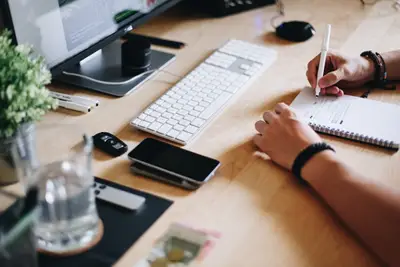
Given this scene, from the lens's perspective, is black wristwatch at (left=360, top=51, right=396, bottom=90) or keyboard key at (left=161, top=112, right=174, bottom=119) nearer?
keyboard key at (left=161, top=112, right=174, bottom=119)

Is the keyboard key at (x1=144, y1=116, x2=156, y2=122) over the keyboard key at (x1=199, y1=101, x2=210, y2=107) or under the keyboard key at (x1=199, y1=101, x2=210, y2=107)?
over

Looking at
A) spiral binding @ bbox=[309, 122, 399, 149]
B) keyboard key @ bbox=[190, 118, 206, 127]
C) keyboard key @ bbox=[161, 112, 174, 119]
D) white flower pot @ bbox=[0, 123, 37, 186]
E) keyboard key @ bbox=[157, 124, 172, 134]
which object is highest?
white flower pot @ bbox=[0, 123, 37, 186]

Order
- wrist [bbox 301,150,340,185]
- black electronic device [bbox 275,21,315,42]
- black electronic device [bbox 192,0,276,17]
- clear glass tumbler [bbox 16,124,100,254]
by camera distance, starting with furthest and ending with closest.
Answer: black electronic device [bbox 192,0,276,17], black electronic device [bbox 275,21,315,42], wrist [bbox 301,150,340,185], clear glass tumbler [bbox 16,124,100,254]

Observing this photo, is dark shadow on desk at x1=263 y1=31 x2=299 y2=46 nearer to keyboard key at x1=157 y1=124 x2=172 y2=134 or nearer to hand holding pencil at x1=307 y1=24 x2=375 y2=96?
hand holding pencil at x1=307 y1=24 x2=375 y2=96

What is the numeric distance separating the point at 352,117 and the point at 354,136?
7cm

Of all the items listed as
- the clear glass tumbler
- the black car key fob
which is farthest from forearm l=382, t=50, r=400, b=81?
the clear glass tumbler

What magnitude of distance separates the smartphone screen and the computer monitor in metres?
0.25

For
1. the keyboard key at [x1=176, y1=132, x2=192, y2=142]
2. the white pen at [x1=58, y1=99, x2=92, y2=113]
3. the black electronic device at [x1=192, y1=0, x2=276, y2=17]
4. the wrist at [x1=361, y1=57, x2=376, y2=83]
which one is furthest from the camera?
the black electronic device at [x1=192, y1=0, x2=276, y2=17]

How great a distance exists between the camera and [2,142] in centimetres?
88

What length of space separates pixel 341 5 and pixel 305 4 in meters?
0.11

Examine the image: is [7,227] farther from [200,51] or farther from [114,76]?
[200,51]

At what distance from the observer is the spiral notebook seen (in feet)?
3.52

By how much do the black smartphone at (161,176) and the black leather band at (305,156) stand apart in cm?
18

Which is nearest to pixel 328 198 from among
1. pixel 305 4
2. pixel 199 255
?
pixel 199 255
